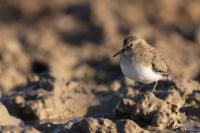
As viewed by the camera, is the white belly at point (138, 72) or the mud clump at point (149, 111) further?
the white belly at point (138, 72)

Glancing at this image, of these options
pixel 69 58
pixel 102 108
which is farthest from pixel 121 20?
pixel 102 108

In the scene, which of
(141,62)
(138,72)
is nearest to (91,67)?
(141,62)

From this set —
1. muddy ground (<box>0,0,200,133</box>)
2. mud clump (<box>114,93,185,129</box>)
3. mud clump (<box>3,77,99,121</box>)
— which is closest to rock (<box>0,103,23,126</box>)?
muddy ground (<box>0,0,200,133</box>)

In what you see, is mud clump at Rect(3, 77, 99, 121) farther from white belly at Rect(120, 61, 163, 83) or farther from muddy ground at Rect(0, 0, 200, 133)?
white belly at Rect(120, 61, 163, 83)

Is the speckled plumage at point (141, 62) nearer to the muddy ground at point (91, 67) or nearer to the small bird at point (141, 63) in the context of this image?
the small bird at point (141, 63)

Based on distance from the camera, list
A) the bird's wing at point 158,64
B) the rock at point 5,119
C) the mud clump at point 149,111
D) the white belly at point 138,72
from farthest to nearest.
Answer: the bird's wing at point 158,64 < the white belly at point 138,72 < the rock at point 5,119 < the mud clump at point 149,111

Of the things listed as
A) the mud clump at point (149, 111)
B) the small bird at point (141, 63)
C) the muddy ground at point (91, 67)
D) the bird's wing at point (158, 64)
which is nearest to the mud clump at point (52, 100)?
the muddy ground at point (91, 67)
